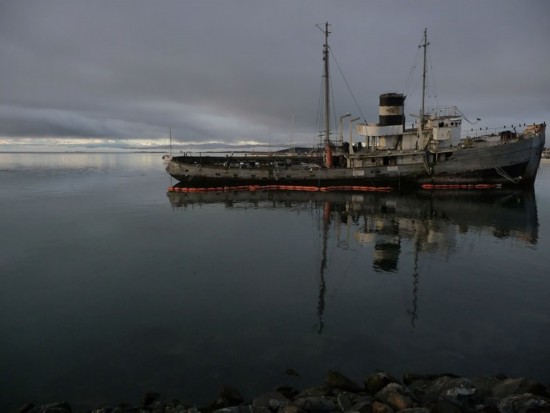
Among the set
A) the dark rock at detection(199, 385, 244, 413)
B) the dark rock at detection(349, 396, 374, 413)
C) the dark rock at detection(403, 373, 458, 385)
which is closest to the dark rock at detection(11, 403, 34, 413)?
the dark rock at detection(199, 385, 244, 413)

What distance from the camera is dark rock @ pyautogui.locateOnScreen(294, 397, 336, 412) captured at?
7004mm

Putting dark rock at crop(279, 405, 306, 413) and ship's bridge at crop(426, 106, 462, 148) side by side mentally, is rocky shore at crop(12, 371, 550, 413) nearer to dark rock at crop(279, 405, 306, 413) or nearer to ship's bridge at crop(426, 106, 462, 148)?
dark rock at crop(279, 405, 306, 413)

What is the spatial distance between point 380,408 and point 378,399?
2.00ft

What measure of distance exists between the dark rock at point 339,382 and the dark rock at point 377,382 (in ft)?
0.93

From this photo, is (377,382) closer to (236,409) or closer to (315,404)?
(315,404)

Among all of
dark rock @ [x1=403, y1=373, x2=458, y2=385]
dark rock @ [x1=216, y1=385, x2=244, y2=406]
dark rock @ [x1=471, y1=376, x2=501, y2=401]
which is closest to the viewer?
dark rock @ [x1=471, y1=376, x2=501, y2=401]

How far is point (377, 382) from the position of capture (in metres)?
7.88

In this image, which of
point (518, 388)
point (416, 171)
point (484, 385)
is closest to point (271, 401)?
point (484, 385)

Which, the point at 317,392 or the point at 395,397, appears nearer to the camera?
the point at 395,397

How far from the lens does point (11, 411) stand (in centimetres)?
769

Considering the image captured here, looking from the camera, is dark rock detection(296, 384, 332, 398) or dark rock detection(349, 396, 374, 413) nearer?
dark rock detection(349, 396, 374, 413)

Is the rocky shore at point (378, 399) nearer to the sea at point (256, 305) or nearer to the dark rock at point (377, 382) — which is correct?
the dark rock at point (377, 382)

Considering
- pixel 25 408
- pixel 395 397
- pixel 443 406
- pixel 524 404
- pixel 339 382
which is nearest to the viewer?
pixel 524 404

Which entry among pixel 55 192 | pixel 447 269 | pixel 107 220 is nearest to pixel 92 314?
pixel 447 269
